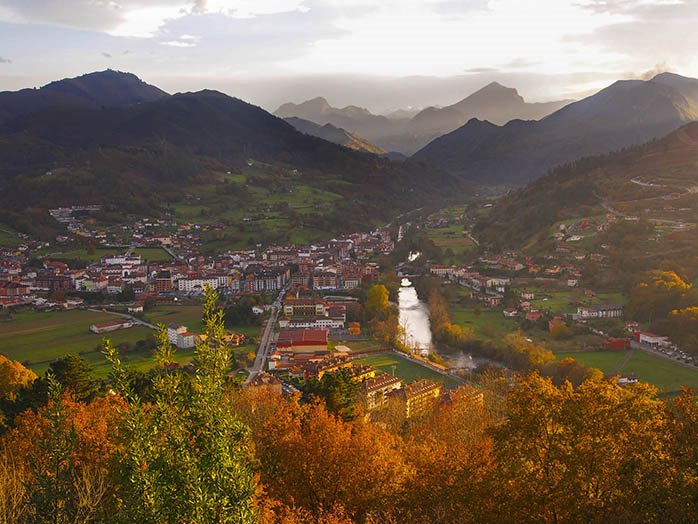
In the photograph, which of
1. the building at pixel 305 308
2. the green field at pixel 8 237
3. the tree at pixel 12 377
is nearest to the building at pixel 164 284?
the building at pixel 305 308

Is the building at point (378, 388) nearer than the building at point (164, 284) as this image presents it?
Yes

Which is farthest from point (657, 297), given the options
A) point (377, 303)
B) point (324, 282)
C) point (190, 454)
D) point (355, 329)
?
point (190, 454)

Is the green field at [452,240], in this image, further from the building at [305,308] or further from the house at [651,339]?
the house at [651,339]

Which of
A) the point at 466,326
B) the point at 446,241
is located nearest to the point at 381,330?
the point at 466,326

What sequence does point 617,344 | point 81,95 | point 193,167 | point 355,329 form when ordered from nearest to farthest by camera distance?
point 617,344
point 355,329
point 193,167
point 81,95

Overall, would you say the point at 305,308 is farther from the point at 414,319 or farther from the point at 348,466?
the point at 348,466

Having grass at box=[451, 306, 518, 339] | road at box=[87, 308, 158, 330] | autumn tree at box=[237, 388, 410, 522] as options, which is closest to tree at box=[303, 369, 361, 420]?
autumn tree at box=[237, 388, 410, 522]

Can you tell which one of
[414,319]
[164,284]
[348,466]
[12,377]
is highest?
[348,466]
